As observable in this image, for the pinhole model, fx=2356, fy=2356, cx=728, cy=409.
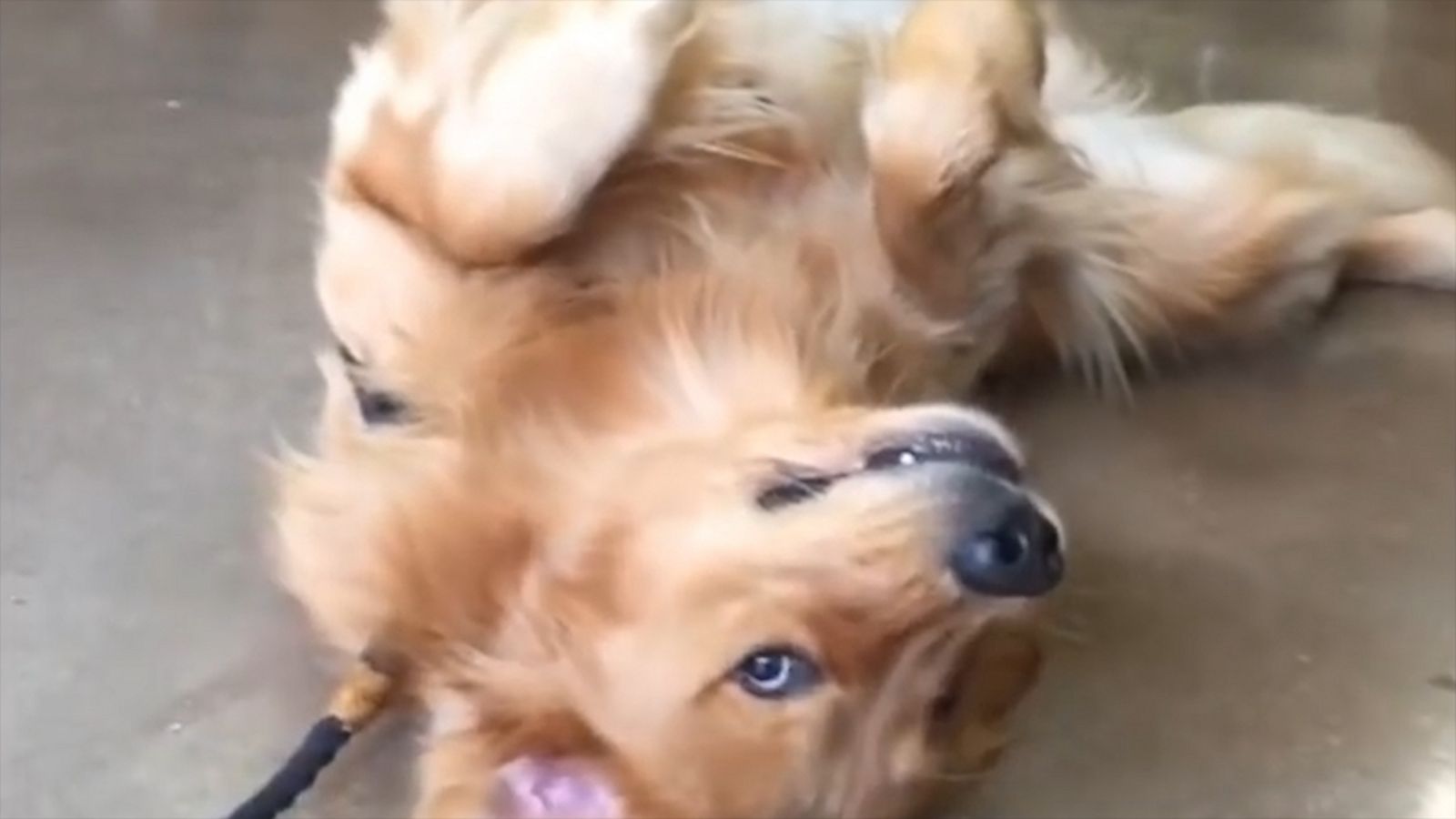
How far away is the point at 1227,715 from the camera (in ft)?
6.61

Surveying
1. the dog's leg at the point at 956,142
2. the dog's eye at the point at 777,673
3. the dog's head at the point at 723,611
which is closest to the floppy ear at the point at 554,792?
the dog's head at the point at 723,611

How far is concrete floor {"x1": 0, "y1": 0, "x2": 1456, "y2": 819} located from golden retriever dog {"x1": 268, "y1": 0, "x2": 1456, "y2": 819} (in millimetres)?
173

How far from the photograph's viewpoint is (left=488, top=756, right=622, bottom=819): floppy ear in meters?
1.58

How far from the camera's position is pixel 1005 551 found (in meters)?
1.52

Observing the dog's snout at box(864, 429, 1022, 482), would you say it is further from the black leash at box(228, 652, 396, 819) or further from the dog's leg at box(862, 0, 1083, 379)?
the black leash at box(228, 652, 396, 819)

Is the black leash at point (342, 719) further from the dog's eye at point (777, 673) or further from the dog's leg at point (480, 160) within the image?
the dog's eye at point (777, 673)

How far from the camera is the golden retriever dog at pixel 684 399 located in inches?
60.7

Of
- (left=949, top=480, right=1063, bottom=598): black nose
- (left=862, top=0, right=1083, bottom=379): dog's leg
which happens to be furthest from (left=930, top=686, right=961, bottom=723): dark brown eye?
(left=862, top=0, right=1083, bottom=379): dog's leg

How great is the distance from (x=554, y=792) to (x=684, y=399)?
32 cm

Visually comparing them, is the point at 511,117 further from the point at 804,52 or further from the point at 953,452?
the point at 953,452

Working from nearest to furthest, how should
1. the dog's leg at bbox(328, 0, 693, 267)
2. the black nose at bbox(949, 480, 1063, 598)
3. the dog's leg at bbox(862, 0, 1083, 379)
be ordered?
1. the black nose at bbox(949, 480, 1063, 598)
2. the dog's leg at bbox(328, 0, 693, 267)
3. the dog's leg at bbox(862, 0, 1083, 379)

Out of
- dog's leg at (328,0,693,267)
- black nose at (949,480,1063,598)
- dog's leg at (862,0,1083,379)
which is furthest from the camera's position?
dog's leg at (862,0,1083,379)

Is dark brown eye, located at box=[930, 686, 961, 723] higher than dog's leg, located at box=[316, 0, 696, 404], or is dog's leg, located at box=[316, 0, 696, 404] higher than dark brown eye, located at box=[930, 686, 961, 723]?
dog's leg, located at box=[316, 0, 696, 404]

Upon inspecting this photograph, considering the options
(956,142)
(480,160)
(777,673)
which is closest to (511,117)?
(480,160)
